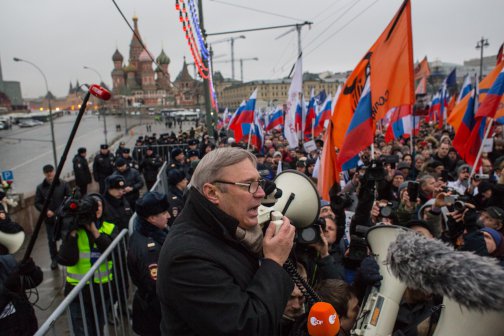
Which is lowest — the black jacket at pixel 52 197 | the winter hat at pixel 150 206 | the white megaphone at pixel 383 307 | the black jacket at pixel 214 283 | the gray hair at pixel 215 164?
the black jacket at pixel 52 197

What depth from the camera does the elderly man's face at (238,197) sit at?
60.2 inches

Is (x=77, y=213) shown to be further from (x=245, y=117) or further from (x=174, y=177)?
(x=245, y=117)

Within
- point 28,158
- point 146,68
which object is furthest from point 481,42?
point 146,68

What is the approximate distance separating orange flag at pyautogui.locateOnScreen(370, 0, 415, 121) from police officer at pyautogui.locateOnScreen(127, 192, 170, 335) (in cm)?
279

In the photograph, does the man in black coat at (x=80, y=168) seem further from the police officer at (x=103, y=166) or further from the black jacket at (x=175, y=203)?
the black jacket at (x=175, y=203)

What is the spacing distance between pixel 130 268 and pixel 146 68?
124574 mm

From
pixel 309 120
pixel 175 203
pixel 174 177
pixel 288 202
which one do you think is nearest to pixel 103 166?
pixel 174 177

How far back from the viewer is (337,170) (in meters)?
4.50

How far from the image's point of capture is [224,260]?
1.39m

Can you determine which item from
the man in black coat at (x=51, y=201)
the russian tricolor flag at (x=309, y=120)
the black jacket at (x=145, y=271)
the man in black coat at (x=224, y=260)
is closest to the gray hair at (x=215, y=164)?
the man in black coat at (x=224, y=260)

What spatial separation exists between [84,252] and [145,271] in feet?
2.96

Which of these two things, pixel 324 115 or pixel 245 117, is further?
pixel 324 115

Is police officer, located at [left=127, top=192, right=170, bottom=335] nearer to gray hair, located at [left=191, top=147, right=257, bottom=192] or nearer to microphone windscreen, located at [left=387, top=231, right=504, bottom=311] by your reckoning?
gray hair, located at [left=191, top=147, right=257, bottom=192]

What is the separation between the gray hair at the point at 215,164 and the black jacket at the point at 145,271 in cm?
174
